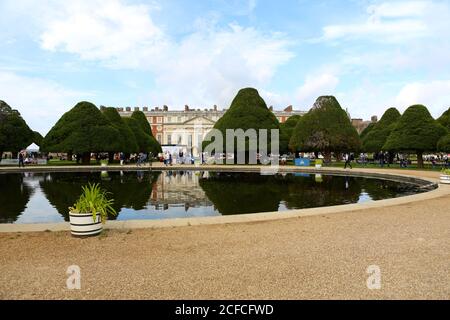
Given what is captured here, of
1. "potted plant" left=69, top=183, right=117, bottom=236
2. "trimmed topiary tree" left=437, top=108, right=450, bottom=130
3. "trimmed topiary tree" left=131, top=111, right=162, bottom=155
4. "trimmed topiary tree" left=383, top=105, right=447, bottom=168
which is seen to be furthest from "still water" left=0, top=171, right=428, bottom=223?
"trimmed topiary tree" left=131, top=111, right=162, bottom=155

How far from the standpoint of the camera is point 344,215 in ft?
30.6

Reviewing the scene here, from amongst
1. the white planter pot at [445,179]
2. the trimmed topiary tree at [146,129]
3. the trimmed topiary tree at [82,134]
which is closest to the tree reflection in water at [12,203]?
the white planter pot at [445,179]

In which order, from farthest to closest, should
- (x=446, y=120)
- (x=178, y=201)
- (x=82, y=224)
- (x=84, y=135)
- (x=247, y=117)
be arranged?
(x=247, y=117) → (x=84, y=135) → (x=446, y=120) → (x=178, y=201) → (x=82, y=224)

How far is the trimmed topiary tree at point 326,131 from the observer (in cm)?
3931

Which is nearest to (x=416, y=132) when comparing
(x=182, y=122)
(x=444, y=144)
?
(x=444, y=144)

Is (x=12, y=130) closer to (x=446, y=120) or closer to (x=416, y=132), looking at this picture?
(x=416, y=132)

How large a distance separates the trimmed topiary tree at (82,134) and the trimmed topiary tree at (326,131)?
20.9 m

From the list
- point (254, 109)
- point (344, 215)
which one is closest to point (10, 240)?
point (344, 215)

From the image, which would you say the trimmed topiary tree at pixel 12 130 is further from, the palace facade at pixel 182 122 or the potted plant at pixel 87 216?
the palace facade at pixel 182 122

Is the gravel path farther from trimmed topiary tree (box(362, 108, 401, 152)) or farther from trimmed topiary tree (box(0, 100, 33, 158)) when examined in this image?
trimmed topiary tree (box(0, 100, 33, 158))

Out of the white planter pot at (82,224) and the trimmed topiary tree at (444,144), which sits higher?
the trimmed topiary tree at (444,144)

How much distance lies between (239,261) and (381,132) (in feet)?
141

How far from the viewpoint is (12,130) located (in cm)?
4094
